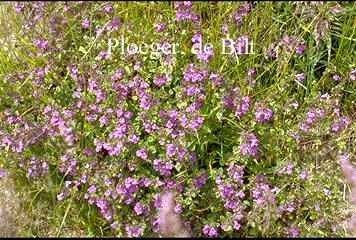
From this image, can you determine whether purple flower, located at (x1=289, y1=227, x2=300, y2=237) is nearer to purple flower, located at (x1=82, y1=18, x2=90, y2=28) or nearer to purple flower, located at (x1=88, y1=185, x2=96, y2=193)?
purple flower, located at (x1=88, y1=185, x2=96, y2=193)

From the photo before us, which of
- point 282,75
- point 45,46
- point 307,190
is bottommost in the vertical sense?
point 307,190

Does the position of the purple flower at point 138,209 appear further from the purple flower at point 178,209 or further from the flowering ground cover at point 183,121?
the purple flower at point 178,209

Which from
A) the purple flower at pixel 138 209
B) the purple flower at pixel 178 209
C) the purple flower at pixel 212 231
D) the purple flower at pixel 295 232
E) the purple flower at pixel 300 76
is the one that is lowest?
the purple flower at pixel 295 232

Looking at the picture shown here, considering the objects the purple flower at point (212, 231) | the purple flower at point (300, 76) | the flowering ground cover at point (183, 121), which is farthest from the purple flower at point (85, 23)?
the purple flower at point (212, 231)

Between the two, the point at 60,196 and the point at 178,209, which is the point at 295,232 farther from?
the point at 60,196

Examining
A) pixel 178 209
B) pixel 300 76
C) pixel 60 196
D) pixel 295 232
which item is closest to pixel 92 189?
pixel 60 196

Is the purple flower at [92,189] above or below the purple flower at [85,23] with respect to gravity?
below

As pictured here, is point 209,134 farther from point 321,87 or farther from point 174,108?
point 321,87

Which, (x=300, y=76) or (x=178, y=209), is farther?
(x=300, y=76)

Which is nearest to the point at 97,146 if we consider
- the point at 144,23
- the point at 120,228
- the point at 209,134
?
the point at 120,228
